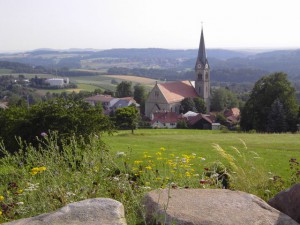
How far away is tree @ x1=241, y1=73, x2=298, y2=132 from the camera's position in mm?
47688

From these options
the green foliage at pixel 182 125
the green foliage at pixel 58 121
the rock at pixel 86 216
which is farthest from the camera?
the green foliage at pixel 182 125

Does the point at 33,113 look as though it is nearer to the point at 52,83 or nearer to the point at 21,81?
the point at 52,83

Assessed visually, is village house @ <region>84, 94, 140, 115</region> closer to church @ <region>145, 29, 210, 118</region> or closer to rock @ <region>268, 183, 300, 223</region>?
church @ <region>145, 29, 210, 118</region>

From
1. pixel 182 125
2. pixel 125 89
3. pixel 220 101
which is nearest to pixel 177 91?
pixel 220 101

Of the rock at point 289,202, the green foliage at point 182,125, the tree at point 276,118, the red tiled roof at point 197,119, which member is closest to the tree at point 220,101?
the red tiled roof at point 197,119

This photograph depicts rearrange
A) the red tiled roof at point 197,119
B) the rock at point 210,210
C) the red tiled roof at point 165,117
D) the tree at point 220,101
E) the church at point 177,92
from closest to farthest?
the rock at point 210,210 < the red tiled roof at point 197,119 < the red tiled roof at point 165,117 < the church at point 177,92 < the tree at point 220,101

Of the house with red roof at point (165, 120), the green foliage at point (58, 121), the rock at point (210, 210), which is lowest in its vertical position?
the house with red roof at point (165, 120)

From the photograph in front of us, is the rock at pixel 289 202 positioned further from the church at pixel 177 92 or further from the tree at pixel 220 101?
the tree at pixel 220 101

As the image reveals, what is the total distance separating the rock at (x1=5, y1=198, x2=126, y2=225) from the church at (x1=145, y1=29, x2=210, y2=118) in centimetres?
7946

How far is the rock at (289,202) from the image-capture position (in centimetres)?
534

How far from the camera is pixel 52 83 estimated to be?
483 ft

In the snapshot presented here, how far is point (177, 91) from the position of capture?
292 ft

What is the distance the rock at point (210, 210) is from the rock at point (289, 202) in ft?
1.19

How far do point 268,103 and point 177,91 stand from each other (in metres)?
41.4
